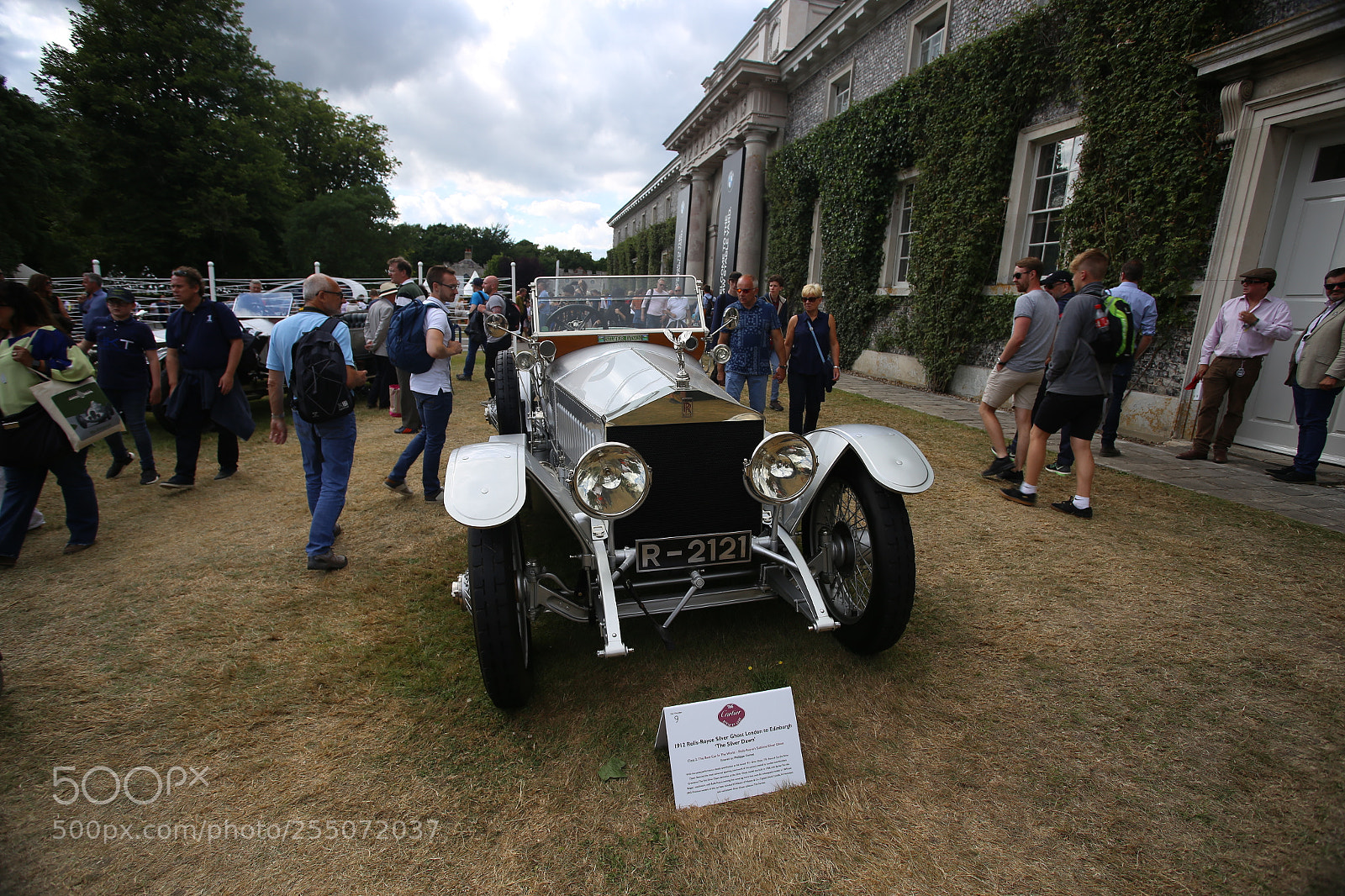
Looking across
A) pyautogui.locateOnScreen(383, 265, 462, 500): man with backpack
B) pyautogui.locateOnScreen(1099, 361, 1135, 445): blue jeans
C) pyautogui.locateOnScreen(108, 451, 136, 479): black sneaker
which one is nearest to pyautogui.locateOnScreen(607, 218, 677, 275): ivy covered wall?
pyautogui.locateOnScreen(1099, 361, 1135, 445): blue jeans

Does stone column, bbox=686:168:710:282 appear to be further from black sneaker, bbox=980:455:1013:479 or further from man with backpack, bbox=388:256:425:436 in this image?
black sneaker, bbox=980:455:1013:479

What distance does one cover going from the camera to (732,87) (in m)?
16.4

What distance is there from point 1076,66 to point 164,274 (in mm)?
30833

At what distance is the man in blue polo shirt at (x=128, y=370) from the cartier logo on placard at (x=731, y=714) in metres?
→ 5.69

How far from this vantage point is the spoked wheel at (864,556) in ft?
8.41

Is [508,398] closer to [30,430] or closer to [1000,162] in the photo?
[30,430]

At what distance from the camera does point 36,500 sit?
3.66 m

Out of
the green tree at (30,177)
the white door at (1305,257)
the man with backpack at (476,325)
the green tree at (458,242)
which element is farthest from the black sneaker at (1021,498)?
the green tree at (458,242)

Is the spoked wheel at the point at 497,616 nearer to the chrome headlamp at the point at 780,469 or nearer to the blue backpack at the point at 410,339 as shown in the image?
the chrome headlamp at the point at 780,469

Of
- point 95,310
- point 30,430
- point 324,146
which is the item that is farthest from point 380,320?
point 324,146

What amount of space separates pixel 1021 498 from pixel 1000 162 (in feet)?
21.0

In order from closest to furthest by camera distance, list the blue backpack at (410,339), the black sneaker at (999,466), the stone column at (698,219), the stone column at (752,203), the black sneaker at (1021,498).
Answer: the blue backpack at (410,339) < the black sneaker at (1021,498) < the black sneaker at (999,466) < the stone column at (752,203) < the stone column at (698,219)

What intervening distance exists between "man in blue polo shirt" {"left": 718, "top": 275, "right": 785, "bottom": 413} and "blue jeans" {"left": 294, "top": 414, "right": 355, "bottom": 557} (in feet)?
11.8

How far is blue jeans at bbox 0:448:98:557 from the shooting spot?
3652mm
